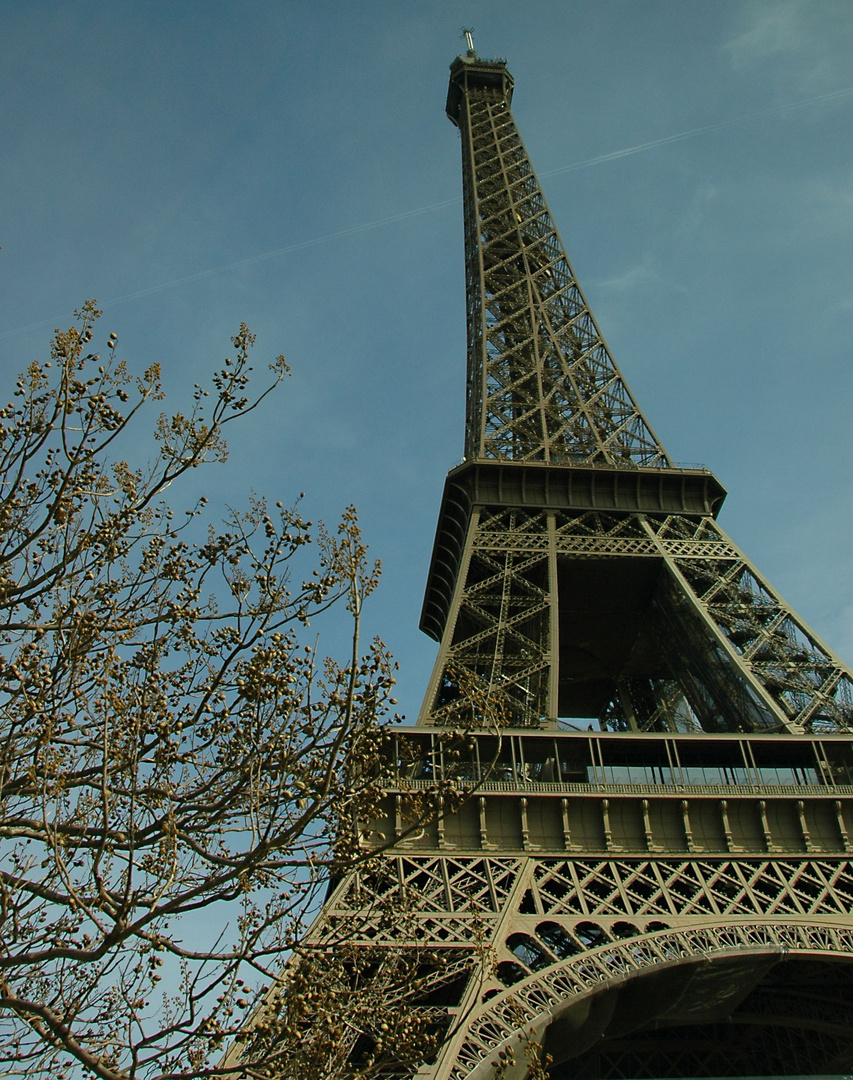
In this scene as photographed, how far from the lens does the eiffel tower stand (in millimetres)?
19297

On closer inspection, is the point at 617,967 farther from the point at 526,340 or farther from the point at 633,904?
the point at 526,340

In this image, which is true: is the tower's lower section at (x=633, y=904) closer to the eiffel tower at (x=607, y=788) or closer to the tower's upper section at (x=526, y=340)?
the eiffel tower at (x=607, y=788)

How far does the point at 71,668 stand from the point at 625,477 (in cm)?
2903

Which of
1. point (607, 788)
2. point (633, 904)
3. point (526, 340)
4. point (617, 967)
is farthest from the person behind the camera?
point (526, 340)

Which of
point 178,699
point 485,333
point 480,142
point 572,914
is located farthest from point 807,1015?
point 480,142

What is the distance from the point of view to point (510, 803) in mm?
23703

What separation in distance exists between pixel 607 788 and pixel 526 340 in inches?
980

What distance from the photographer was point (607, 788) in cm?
2405

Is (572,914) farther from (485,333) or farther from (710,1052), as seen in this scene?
(485,333)

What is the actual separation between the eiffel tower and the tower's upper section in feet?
0.76

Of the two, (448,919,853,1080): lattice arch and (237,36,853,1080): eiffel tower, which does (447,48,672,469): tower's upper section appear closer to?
(237,36,853,1080): eiffel tower

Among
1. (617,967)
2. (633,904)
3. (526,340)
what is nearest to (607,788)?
(633,904)

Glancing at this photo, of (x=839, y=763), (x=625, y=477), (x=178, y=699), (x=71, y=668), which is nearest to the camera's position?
(x=71, y=668)

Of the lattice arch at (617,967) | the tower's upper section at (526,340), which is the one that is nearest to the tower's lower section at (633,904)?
the lattice arch at (617,967)
